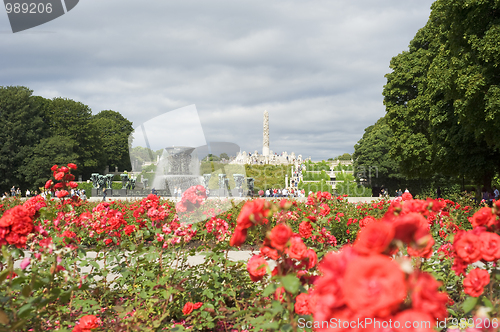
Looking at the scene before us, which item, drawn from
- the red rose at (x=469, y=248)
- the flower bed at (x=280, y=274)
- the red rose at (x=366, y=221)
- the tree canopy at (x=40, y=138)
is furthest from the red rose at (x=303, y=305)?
the tree canopy at (x=40, y=138)

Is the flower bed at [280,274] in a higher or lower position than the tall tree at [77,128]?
lower

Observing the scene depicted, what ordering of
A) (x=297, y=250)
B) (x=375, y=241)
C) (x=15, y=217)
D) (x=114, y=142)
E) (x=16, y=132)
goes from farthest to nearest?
(x=114, y=142), (x=16, y=132), (x=15, y=217), (x=297, y=250), (x=375, y=241)

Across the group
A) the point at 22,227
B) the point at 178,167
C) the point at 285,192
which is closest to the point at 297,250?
the point at 22,227

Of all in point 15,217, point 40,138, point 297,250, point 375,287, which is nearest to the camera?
point 375,287

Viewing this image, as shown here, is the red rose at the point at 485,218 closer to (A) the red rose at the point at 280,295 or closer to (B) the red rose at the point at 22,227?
(A) the red rose at the point at 280,295

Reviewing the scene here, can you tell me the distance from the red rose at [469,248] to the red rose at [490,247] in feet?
0.07

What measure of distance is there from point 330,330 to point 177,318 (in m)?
3.32

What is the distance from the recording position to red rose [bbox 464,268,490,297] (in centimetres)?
192

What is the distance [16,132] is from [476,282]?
149 ft

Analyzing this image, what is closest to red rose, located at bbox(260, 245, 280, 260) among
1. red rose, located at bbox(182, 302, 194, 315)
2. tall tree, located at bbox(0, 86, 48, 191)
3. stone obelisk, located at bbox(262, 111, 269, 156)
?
red rose, located at bbox(182, 302, 194, 315)

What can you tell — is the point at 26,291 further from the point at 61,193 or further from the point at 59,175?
the point at 59,175

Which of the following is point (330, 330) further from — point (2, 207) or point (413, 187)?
point (413, 187)

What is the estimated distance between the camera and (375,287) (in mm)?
860

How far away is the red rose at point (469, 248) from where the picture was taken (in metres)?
1.77
